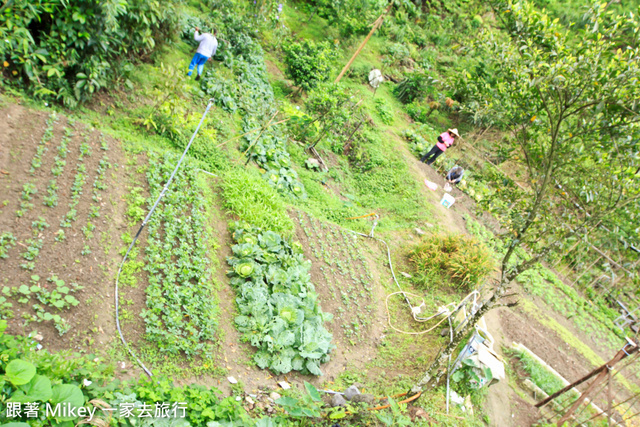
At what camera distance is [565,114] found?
3881 millimetres

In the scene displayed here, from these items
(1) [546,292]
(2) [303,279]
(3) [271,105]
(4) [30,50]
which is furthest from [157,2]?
(1) [546,292]

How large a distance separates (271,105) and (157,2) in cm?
345

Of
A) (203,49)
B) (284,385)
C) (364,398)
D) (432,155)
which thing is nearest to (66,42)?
(203,49)

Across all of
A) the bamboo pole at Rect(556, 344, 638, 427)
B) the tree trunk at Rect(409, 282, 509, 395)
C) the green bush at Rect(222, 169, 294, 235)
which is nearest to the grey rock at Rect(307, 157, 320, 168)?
the green bush at Rect(222, 169, 294, 235)

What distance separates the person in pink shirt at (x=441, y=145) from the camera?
1145cm

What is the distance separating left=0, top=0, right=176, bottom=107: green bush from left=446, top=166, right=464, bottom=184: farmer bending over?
30.2 ft

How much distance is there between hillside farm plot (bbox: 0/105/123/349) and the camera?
3.12m

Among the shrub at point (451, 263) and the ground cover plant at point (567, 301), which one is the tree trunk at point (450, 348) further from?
the ground cover plant at point (567, 301)

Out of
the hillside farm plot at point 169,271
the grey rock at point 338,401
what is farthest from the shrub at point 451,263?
the hillside farm plot at point 169,271

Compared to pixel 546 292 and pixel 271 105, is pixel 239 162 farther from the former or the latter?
pixel 546 292

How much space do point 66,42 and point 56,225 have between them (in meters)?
2.96

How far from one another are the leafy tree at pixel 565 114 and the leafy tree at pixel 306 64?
275 inches

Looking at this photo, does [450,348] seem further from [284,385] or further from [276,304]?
[276,304]

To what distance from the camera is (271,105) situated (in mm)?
8906
